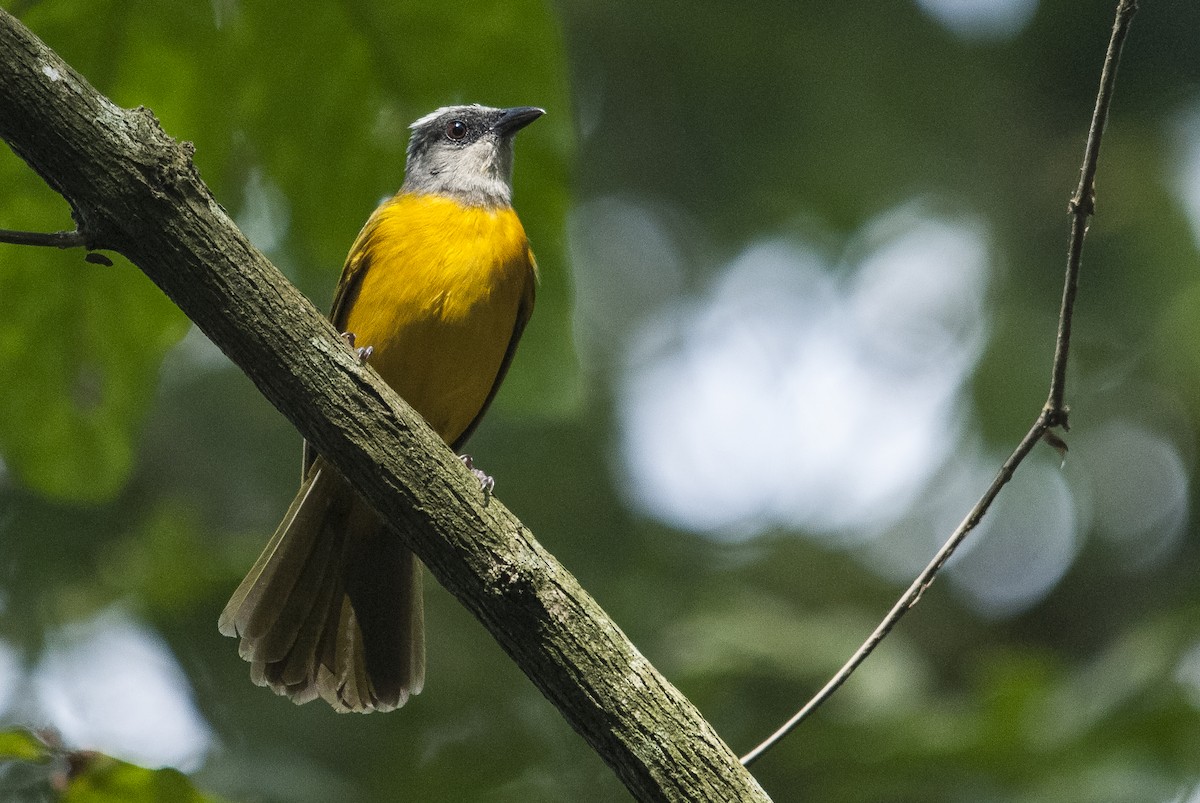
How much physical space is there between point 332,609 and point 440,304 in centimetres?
105

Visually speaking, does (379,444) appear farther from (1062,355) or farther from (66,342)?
(1062,355)

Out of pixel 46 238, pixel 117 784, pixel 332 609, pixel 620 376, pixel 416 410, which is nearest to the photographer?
pixel 46 238

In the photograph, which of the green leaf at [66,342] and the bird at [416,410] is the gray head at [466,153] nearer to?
the bird at [416,410]

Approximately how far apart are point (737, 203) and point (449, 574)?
19.0ft

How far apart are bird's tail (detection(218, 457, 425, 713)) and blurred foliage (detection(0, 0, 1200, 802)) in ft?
1.46

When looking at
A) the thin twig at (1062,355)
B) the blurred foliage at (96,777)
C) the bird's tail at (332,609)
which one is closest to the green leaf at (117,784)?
the blurred foliage at (96,777)

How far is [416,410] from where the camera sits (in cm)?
415

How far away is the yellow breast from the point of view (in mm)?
4297

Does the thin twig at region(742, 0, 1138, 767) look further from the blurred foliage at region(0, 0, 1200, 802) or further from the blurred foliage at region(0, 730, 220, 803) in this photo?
the blurred foliage at region(0, 730, 220, 803)

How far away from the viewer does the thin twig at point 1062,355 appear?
7.32 ft

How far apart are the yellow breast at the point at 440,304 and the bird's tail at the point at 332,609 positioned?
0.45 m

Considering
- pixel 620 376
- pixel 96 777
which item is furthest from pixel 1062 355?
pixel 620 376

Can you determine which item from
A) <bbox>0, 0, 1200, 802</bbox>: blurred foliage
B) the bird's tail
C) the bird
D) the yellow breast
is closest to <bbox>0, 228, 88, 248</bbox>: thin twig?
<bbox>0, 0, 1200, 802</bbox>: blurred foliage

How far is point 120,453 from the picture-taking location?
2695 millimetres
